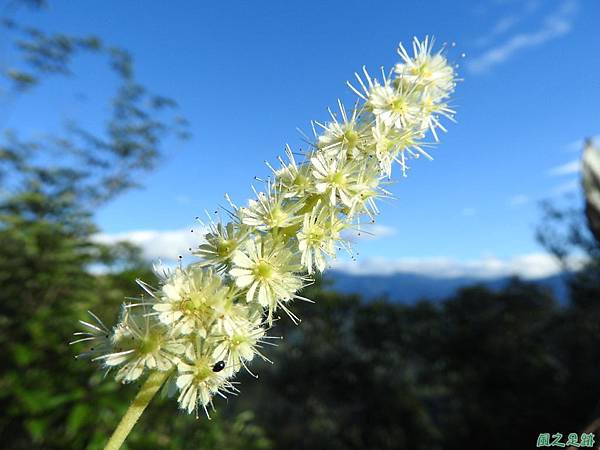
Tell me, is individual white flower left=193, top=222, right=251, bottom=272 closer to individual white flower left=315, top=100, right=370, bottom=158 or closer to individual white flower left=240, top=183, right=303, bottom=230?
individual white flower left=240, top=183, right=303, bottom=230

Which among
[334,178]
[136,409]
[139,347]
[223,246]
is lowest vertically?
[136,409]

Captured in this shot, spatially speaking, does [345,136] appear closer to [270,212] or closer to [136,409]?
[270,212]

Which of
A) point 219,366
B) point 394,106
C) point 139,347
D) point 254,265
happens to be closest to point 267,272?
point 254,265

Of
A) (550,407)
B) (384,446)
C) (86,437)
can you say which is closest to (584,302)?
(550,407)

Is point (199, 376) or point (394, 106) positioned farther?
point (394, 106)

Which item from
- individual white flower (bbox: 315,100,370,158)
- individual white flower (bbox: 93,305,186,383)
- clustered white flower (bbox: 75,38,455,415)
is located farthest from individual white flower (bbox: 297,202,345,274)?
individual white flower (bbox: 93,305,186,383)

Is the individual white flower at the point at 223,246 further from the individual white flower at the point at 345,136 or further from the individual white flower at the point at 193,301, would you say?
the individual white flower at the point at 345,136

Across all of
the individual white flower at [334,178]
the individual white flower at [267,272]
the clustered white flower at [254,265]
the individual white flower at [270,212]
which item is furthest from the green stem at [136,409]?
the individual white flower at [334,178]
